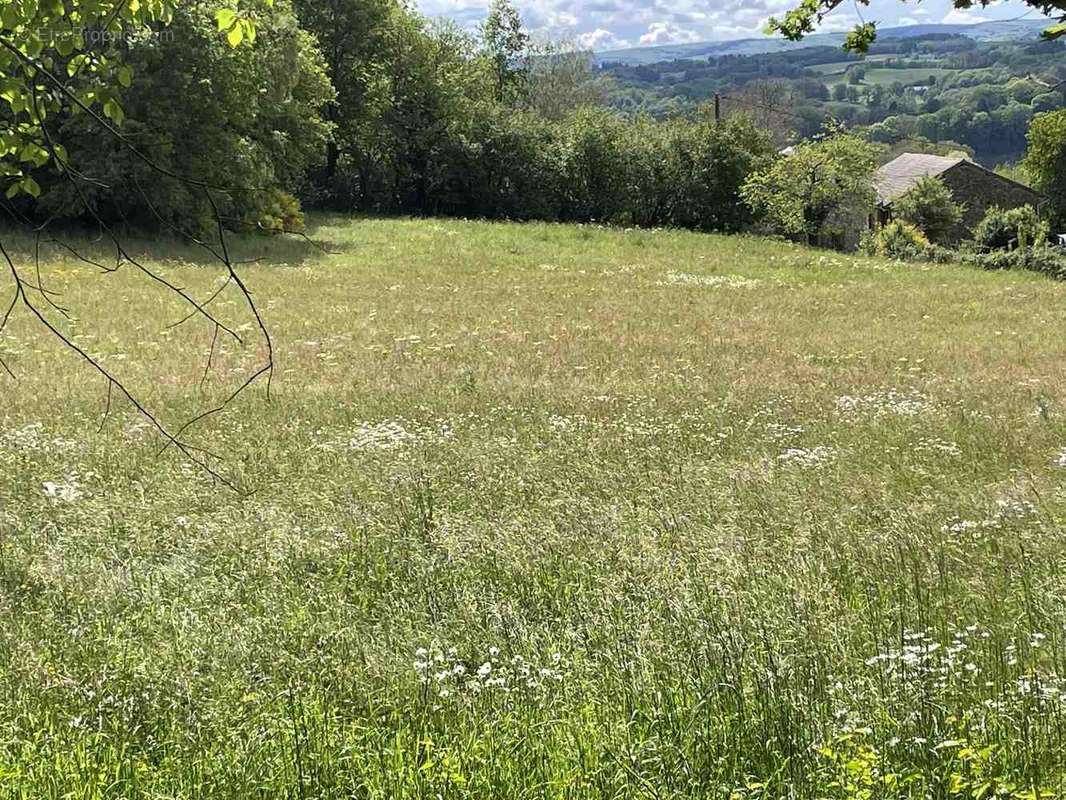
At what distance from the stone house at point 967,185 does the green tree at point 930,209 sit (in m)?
6.50

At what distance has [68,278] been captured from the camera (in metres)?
19.3

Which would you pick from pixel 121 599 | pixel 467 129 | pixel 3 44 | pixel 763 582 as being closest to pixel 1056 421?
pixel 763 582

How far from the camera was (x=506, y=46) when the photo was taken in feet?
198

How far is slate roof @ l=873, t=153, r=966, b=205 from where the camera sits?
48188mm

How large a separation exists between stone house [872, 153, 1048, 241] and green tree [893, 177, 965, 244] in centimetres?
650

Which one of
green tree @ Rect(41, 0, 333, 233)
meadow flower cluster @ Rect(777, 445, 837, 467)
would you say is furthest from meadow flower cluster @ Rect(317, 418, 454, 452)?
green tree @ Rect(41, 0, 333, 233)

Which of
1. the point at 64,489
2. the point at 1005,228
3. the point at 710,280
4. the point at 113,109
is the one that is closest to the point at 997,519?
the point at 113,109

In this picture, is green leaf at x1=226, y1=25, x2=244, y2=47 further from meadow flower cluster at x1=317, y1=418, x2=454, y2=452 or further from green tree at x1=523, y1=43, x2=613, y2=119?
green tree at x1=523, y1=43, x2=613, y2=119

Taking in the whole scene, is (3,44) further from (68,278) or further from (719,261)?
(719,261)

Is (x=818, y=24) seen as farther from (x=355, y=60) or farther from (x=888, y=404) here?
(x=355, y=60)

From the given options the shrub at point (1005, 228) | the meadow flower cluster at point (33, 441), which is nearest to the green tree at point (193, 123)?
the meadow flower cluster at point (33, 441)

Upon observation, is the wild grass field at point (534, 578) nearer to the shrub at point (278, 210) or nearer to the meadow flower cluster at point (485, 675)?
the meadow flower cluster at point (485, 675)

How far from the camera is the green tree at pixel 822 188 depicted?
35.8m

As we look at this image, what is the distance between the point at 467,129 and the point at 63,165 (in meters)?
40.6
